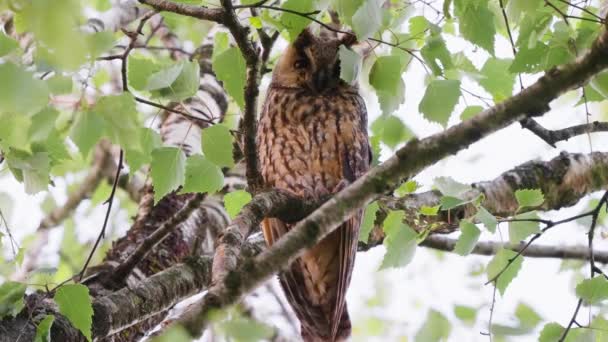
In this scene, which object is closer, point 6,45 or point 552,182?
point 6,45

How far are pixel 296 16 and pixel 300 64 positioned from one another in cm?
120

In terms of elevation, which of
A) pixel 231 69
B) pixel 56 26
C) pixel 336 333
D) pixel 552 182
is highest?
pixel 552 182

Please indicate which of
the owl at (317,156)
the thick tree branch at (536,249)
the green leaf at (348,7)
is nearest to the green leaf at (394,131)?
the owl at (317,156)

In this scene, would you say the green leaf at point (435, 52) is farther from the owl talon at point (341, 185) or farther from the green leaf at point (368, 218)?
the owl talon at point (341, 185)

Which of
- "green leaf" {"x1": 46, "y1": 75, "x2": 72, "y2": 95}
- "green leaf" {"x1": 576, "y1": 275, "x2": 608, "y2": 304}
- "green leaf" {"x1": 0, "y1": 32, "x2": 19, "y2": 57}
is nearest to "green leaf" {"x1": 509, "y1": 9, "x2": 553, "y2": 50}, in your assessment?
"green leaf" {"x1": 576, "y1": 275, "x2": 608, "y2": 304}

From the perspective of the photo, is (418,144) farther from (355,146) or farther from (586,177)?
(586,177)

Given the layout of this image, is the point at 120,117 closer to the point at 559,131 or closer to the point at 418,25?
the point at 418,25

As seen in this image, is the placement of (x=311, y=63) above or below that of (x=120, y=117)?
above

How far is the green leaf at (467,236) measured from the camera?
160cm

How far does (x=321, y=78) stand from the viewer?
100 inches

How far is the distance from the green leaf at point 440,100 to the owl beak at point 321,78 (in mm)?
1013

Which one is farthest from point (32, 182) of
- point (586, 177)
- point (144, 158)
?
point (586, 177)

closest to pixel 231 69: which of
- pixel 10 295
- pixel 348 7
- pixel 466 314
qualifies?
pixel 348 7

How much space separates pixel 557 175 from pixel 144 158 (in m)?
1.67
